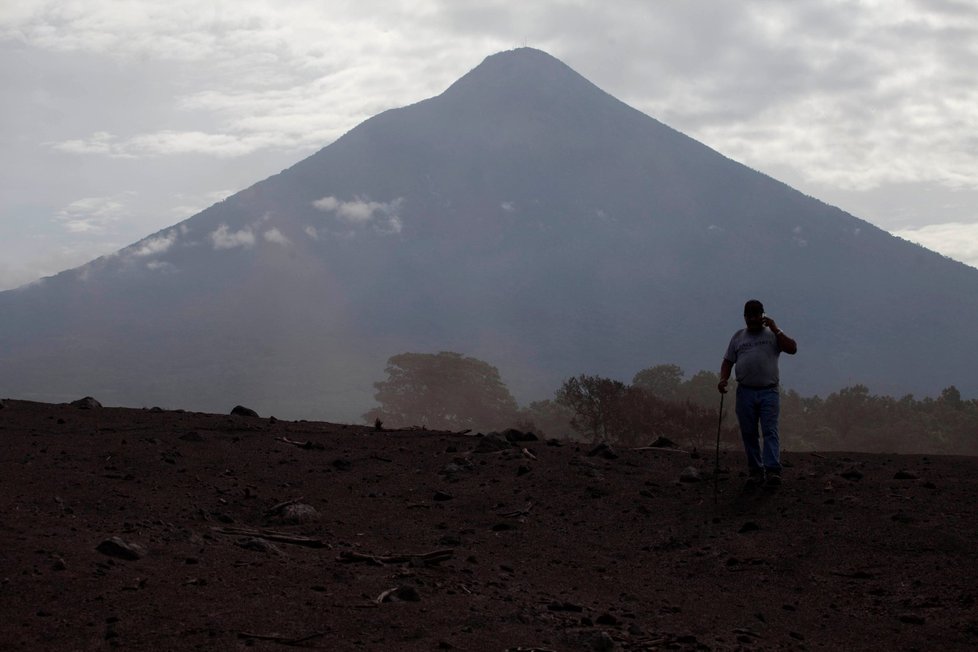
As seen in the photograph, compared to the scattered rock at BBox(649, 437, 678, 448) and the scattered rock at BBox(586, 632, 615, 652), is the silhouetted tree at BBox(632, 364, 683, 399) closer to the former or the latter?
the scattered rock at BBox(649, 437, 678, 448)

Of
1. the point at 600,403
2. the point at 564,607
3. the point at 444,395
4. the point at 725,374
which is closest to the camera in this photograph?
the point at 564,607

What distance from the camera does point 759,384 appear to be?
434 inches

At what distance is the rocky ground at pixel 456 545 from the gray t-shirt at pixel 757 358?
47.7 inches

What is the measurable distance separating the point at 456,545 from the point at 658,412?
33444 mm

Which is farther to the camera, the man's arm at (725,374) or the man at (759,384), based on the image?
the man at (759,384)

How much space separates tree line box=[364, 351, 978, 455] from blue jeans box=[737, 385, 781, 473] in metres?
1.67

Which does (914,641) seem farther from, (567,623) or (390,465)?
(390,465)

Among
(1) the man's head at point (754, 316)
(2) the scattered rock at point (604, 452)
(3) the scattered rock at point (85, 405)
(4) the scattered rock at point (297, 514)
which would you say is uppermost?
(1) the man's head at point (754, 316)

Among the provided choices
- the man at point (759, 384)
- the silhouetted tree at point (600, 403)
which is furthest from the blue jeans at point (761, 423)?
the silhouetted tree at point (600, 403)

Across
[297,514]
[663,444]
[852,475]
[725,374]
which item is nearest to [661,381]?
[663,444]

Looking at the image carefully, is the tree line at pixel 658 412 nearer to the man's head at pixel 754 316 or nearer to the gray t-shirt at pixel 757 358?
the gray t-shirt at pixel 757 358

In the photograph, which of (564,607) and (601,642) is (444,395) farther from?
(601,642)

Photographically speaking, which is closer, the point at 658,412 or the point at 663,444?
Answer: the point at 663,444

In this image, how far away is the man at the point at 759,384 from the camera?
10.9 meters
